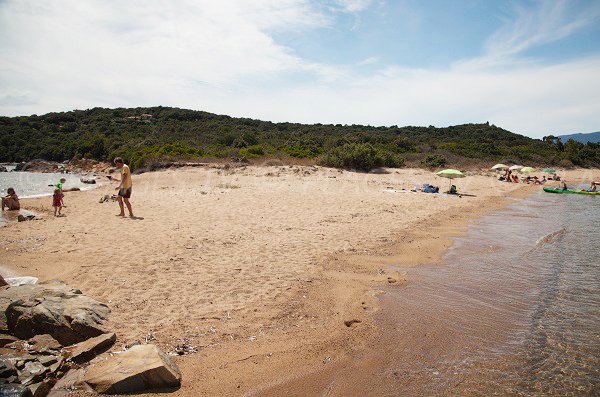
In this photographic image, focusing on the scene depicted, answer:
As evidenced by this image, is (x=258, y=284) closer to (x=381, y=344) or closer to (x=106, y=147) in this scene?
(x=381, y=344)

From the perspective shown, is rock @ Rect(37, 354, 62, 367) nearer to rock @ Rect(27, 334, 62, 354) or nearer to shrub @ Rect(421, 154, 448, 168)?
rock @ Rect(27, 334, 62, 354)

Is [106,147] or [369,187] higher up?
[106,147]

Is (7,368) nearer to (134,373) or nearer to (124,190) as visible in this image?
(134,373)

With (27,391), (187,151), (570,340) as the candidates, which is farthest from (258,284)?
(187,151)

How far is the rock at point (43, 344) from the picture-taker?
3.87 meters

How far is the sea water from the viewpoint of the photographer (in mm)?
3879

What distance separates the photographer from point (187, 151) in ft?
96.0

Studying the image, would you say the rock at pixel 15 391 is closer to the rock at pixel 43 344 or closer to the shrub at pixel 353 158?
the rock at pixel 43 344

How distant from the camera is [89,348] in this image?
13.0 feet

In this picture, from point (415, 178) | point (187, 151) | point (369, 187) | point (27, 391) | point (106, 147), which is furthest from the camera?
point (106, 147)

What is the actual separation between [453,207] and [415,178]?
37.2ft

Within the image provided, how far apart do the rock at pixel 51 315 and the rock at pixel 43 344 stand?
100 millimetres

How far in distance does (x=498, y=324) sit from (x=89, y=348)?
16.9 feet

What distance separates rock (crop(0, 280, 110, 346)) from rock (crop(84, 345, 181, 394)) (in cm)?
67
